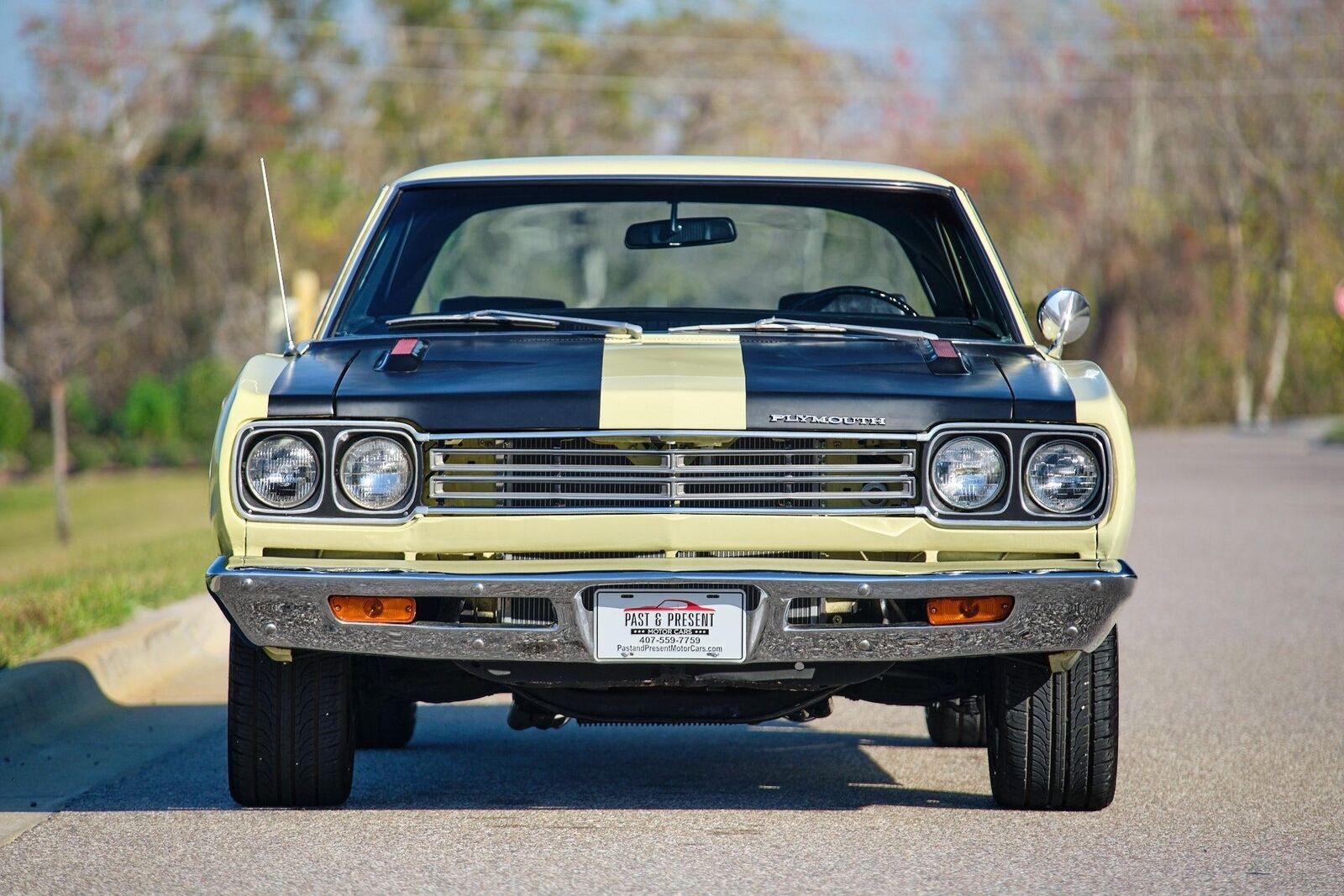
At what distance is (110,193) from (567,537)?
39.3m

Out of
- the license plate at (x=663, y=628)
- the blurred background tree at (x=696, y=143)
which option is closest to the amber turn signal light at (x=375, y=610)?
the license plate at (x=663, y=628)

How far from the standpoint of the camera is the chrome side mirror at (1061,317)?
5.36 m

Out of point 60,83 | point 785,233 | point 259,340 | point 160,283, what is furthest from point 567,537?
point 60,83

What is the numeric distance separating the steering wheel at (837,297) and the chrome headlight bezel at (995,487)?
1292 millimetres

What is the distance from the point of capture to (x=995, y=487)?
4500 mm

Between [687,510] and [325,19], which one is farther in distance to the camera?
[325,19]

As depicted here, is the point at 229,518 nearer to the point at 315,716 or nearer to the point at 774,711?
the point at 315,716

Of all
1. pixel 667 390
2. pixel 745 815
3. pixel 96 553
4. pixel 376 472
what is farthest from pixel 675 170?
pixel 96 553

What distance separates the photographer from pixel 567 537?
4.39m

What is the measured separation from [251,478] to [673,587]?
41.8 inches

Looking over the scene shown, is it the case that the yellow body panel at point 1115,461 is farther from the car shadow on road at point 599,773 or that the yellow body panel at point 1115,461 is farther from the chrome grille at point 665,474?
the car shadow on road at point 599,773

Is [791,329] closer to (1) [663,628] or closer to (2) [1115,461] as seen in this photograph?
(2) [1115,461]

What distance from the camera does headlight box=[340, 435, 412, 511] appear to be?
4.46 m

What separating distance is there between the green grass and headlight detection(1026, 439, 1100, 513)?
4023 mm
